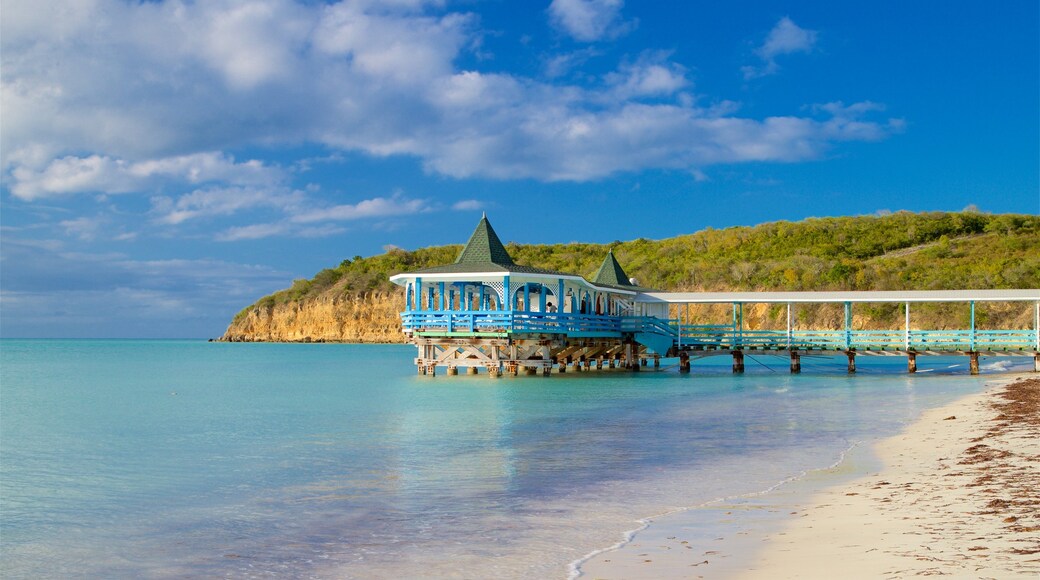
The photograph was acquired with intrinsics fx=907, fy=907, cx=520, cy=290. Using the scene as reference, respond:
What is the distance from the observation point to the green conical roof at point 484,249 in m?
32.2

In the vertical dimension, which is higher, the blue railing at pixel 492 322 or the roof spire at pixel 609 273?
the roof spire at pixel 609 273

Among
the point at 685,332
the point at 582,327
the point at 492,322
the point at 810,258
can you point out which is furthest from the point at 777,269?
the point at 492,322

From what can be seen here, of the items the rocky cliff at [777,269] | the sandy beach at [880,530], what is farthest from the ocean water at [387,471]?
the rocky cliff at [777,269]

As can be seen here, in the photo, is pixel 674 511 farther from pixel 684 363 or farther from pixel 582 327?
pixel 684 363

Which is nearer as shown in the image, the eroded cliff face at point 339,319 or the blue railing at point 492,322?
the blue railing at point 492,322

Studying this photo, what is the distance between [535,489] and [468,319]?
20.6 m

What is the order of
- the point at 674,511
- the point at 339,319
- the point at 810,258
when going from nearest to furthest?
the point at 674,511 → the point at 810,258 → the point at 339,319

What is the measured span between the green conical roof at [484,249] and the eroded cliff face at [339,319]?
60.2 meters

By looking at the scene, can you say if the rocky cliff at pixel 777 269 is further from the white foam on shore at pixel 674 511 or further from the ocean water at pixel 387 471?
the white foam on shore at pixel 674 511

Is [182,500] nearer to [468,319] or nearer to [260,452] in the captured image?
[260,452]

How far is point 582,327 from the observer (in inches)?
1273

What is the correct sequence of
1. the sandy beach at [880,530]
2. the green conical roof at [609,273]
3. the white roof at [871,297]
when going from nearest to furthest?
the sandy beach at [880,530] → the white roof at [871,297] → the green conical roof at [609,273]

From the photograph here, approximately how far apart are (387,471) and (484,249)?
831 inches

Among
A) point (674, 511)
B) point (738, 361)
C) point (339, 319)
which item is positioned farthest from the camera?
point (339, 319)
